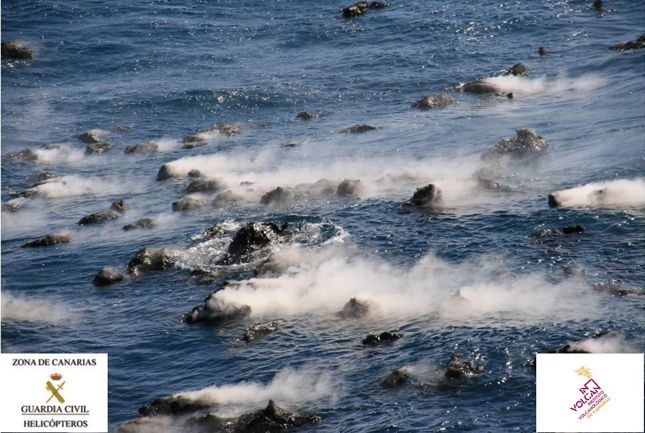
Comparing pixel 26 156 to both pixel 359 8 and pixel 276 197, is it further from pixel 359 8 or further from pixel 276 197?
pixel 359 8

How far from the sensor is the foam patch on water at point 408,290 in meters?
Answer: 39.3


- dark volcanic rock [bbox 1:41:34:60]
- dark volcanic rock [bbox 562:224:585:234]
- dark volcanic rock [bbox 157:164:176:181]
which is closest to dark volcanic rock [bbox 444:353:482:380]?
dark volcanic rock [bbox 562:224:585:234]

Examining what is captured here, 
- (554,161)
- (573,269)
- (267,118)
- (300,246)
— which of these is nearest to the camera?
(573,269)

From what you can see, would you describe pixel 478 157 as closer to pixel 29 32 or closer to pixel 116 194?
pixel 116 194

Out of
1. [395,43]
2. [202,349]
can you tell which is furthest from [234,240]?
[395,43]

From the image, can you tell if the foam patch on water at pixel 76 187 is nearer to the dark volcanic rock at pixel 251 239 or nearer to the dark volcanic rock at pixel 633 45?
the dark volcanic rock at pixel 251 239

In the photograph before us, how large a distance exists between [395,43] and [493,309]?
144 ft

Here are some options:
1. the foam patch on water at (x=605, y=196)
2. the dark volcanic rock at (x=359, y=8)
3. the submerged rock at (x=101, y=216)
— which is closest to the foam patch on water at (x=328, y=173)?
the foam patch on water at (x=605, y=196)

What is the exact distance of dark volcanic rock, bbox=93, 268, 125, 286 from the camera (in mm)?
47344

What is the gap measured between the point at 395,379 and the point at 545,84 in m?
37.0

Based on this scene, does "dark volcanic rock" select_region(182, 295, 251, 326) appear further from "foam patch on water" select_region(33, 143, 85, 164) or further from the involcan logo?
"foam patch on water" select_region(33, 143, 85, 164)

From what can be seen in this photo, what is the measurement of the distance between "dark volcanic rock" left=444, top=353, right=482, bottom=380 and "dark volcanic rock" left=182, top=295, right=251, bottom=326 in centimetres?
918

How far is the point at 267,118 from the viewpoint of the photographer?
70.6 meters

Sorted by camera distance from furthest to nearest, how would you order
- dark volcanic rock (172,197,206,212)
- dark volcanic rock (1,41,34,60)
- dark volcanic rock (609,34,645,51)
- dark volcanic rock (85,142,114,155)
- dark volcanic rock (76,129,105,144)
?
dark volcanic rock (1,41,34,60) → dark volcanic rock (609,34,645,51) → dark volcanic rock (76,129,105,144) → dark volcanic rock (85,142,114,155) → dark volcanic rock (172,197,206,212)
